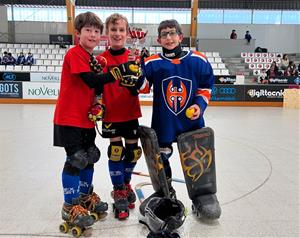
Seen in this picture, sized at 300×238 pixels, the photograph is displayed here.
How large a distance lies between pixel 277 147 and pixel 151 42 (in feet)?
42.3

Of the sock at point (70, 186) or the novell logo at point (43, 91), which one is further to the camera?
the novell logo at point (43, 91)

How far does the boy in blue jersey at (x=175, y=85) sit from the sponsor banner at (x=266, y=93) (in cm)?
870

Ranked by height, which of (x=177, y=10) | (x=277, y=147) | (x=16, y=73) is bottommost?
(x=277, y=147)

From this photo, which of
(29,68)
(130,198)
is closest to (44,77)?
(29,68)

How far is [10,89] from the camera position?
10586 mm

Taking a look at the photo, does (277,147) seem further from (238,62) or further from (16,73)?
(238,62)

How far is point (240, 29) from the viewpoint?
19859 mm

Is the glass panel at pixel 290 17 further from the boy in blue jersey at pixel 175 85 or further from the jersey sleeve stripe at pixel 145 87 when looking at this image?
the jersey sleeve stripe at pixel 145 87

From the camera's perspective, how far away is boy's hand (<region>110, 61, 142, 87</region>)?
2061 mm

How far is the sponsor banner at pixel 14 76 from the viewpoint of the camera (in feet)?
35.9

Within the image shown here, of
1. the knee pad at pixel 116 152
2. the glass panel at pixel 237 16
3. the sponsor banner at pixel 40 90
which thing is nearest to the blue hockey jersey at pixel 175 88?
the knee pad at pixel 116 152

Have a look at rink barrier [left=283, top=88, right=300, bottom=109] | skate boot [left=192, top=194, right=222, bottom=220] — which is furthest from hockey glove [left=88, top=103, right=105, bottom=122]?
rink barrier [left=283, top=88, right=300, bottom=109]

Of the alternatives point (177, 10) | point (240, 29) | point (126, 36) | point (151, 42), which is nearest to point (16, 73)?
point (151, 42)

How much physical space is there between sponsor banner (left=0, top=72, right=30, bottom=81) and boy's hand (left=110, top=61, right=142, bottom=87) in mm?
9815
